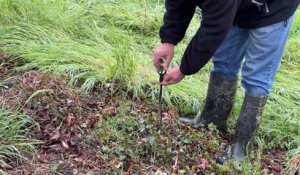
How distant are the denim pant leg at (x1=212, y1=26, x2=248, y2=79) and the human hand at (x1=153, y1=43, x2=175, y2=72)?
39 cm

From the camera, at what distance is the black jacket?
2.35m

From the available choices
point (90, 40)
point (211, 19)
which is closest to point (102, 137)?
point (211, 19)

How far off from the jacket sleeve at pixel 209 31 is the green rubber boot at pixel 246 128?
664mm

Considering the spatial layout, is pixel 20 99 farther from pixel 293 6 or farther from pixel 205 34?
pixel 293 6

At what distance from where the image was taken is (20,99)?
3.20 m

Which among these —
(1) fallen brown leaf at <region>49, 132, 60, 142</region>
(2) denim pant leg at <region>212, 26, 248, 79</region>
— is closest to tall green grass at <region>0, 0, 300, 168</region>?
(2) denim pant leg at <region>212, 26, 248, 79</region>

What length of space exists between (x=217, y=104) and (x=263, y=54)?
2.18ft

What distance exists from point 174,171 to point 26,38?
2.04 metres

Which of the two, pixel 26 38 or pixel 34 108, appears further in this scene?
pixel 26 38

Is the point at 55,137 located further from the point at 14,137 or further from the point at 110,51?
the point at 110,51

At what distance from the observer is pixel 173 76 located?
2762 mm

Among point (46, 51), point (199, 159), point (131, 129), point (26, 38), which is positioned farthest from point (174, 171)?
point (26, 38)

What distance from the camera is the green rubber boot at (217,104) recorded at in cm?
337

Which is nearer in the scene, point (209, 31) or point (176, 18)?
point (209, 31)
